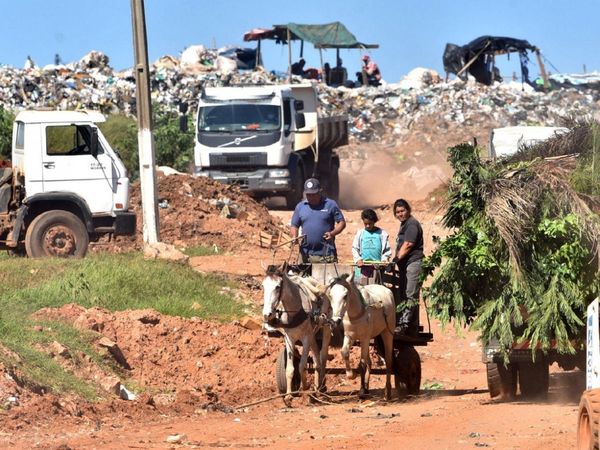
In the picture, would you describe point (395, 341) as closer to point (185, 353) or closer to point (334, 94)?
point (185, 353)

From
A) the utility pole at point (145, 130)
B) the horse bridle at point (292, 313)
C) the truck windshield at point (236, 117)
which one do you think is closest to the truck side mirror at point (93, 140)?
the utility pole at point (145, 130)

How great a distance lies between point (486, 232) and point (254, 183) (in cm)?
2015

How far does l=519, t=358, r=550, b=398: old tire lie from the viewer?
12906 mm

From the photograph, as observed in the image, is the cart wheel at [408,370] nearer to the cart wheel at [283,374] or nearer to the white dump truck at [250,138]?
the cart wheel at [283,374]

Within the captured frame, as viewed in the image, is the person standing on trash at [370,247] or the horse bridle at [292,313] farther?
the person standing on trash at [370,247]

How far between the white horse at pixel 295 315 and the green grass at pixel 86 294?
6.70 ft

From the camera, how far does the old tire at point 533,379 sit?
12.9m

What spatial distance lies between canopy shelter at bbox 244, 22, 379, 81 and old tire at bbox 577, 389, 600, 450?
43.1 m

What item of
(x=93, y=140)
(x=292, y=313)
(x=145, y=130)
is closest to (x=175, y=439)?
(x=292, y=313)

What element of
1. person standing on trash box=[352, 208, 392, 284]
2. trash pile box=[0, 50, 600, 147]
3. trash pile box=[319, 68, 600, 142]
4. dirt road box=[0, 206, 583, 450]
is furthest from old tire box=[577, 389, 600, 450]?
trash pile box=[319, 68, 600, 142]

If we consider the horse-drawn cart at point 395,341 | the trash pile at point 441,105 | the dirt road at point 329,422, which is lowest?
the dirt road at point 329,422

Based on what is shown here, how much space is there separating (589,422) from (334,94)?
136 ft

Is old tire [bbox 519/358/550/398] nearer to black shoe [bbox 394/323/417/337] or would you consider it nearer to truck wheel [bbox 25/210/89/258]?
black shoe [bbox 394/323/417/337]

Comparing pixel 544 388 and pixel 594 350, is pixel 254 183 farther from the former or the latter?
pixel 594 350
